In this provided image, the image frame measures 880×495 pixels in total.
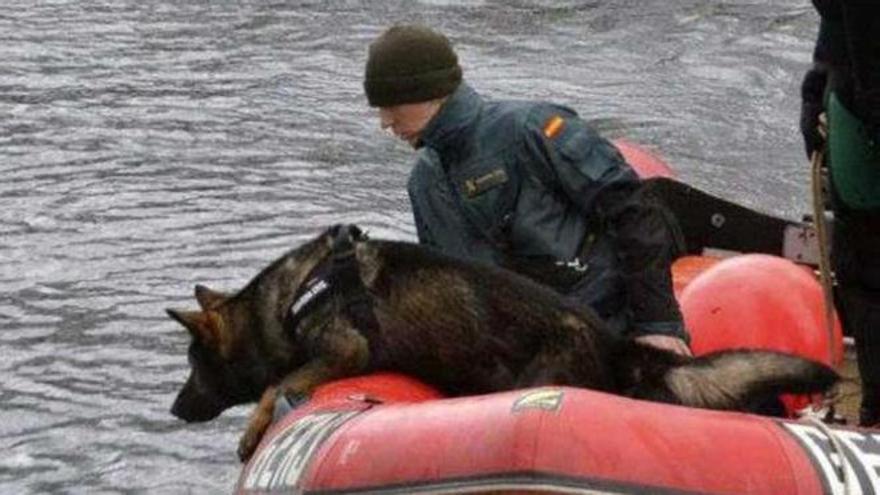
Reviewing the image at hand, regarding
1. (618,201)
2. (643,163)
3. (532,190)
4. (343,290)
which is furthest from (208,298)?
(643,163)

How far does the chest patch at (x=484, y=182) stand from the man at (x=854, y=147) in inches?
34.2

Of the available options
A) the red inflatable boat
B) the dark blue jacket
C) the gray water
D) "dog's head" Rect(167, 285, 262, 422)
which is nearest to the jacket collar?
the dark blue jacket

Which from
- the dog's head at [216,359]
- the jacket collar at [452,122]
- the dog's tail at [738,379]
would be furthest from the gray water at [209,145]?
the dog's tail at [738,379]

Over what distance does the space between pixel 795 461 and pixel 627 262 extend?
155cm

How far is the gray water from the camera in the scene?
9.43m

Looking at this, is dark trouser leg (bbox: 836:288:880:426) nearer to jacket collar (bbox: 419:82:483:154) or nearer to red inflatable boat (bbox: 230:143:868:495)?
red inflatable boat (bbox: 230:143:868:495)

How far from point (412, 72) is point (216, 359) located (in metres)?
1.16

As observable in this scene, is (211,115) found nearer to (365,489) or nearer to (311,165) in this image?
(311,165)

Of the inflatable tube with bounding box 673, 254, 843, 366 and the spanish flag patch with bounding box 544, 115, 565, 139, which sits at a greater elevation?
the spanish flag patch with bounding box 544, 115, 565, 139

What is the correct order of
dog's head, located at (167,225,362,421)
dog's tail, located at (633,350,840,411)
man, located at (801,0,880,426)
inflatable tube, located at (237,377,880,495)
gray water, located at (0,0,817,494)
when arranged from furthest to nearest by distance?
1. gray water, located at (0,0,817,494)
2. dog's head, located at (167,225,362,421)
3. dog's tail, located at (633,350,840,411)
4. man, located at (801,0,880,426)
5. inflatable tube, located at (237,377,880,495)

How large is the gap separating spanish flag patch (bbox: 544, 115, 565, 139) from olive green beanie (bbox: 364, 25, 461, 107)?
0.32 metres

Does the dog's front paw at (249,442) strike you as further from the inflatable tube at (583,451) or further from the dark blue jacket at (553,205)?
the inflatable tube at (583,451)

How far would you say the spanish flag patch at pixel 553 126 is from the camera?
610cm

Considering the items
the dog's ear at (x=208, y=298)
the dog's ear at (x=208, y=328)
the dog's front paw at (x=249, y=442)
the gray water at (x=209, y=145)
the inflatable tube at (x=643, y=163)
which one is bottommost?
the gray water at (x=209, y=145)
